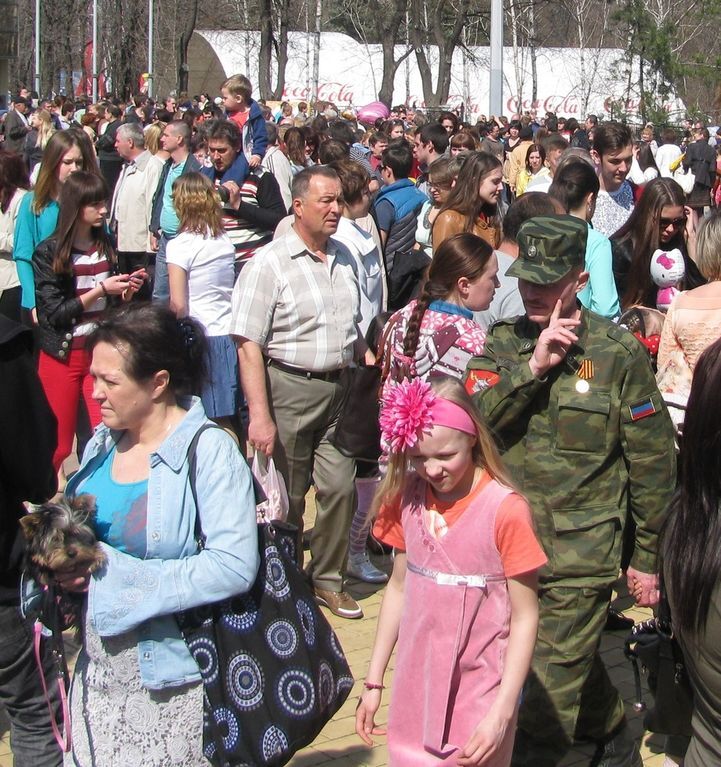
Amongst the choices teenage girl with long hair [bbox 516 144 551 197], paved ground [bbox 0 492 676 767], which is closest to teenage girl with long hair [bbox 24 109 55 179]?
teenage girl with long hair [bbox 516 144 551 197]

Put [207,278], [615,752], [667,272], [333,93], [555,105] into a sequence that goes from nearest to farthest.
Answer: [615,752]
[667,272]
[207,278]
[555,105]
[333,93]

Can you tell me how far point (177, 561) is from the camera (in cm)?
321

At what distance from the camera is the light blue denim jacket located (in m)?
3.16

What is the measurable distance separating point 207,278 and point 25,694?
3.76 metres

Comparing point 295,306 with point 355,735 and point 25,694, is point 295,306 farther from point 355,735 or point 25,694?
point 25,694

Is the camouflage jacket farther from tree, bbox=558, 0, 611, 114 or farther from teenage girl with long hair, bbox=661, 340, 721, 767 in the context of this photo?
tree, bbox=558, 0, 611, 114

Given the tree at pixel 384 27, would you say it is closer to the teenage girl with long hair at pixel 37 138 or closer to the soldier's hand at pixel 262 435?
the teenage girl with long hair at pixel 37 138

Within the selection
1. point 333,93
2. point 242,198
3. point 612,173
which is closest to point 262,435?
point 612,173

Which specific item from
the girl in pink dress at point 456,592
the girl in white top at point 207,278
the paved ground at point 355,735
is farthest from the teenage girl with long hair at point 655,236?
the girl in pink dress at point 456,592

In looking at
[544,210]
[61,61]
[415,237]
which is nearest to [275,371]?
[544,210]

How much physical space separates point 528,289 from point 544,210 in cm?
196

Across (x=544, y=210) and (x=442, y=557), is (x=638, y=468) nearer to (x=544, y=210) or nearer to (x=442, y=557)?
(x=442, y=557)

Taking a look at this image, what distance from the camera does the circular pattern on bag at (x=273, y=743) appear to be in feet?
10.6

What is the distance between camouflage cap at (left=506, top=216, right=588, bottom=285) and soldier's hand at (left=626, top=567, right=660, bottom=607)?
1.00m
